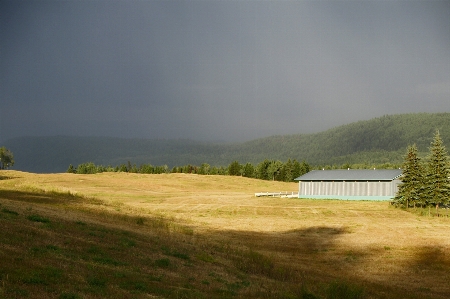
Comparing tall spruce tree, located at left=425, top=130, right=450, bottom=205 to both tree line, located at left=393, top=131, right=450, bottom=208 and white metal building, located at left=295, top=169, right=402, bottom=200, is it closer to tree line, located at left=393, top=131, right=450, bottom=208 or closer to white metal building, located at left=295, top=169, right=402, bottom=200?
tree line, located at left=393, top=131, right=450, bottom=208

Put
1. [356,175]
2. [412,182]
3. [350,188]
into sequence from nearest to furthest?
[412,182] → [350,188] → [356,175]

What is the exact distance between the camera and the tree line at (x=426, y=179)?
7025cm

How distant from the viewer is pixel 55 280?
43.4ft

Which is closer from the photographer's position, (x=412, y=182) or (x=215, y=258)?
(x=215, y=258)

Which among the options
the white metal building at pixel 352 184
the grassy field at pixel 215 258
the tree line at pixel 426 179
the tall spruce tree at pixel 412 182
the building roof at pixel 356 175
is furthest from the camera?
the building roof at pixel 356 175

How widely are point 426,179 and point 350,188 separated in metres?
19.4

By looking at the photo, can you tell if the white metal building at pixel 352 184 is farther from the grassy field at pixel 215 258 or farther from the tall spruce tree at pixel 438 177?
the grassy field at pixel 215 258

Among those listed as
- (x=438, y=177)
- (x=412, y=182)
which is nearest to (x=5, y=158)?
(x=412, y=182)

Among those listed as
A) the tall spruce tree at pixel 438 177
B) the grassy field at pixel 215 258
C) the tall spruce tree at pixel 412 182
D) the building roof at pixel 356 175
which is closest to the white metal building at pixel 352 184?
the building roof at pixel 356 175

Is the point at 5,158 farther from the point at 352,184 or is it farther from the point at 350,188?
the point at 352,184

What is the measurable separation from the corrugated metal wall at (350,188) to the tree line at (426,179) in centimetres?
1109

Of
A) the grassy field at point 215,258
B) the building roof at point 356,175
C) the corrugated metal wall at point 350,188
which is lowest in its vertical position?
the grassy field at point 215,258

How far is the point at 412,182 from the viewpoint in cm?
7269

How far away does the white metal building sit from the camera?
86.1m
